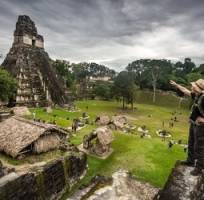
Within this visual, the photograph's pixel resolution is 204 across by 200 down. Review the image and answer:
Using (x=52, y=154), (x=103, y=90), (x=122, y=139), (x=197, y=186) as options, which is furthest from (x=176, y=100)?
(x=197, y=186)

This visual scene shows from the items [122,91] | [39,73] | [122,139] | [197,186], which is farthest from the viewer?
[122,91]

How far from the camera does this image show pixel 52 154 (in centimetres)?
1938

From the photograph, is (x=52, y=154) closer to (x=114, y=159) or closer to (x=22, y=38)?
(x=114, y=159)

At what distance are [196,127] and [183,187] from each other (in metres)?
1.86

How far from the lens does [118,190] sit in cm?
1283

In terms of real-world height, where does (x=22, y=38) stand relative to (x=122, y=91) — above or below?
above

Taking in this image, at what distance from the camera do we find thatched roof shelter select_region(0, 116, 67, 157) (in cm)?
1812

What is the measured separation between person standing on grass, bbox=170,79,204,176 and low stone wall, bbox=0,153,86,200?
7.39m

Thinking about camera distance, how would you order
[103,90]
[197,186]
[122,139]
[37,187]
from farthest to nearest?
1. [103,90]
2. [122,139]
3. [37,187]
4. [197,186]

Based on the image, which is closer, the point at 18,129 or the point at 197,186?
the point at 197,186

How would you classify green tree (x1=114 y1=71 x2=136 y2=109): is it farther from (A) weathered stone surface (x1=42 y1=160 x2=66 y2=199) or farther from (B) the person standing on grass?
(B) the person standing on grass

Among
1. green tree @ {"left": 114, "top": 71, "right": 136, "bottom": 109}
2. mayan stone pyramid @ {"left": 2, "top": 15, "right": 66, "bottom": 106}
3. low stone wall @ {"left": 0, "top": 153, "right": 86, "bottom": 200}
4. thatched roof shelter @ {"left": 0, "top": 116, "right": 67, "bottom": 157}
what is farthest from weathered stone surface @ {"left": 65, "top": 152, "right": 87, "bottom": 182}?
green tree @ {"left": 114, "top": 71, "right": 136, "bottom": 109}

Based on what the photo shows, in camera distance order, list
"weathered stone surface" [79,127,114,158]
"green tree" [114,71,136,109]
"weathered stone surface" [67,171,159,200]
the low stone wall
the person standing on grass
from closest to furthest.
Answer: the person standing on grass → the low stone wall → "weathered stone surface" [67,171,159,200] → "weathered stone surface" [79,127,114,158] → "green tree" [114,71,136,109]

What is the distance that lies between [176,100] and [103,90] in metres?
24.2
